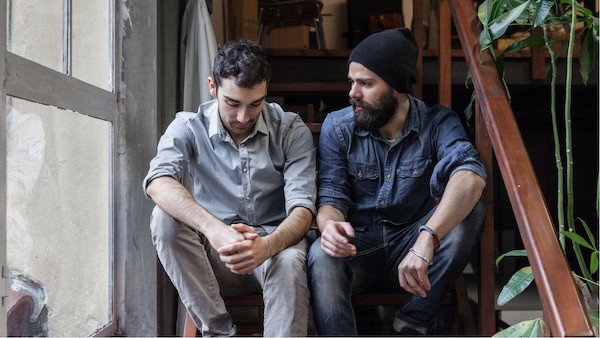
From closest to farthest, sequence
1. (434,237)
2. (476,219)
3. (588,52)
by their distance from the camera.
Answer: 1. (588,52)
2. (434,237)
3. (476,219)

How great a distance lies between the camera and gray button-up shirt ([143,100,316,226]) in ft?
6.66

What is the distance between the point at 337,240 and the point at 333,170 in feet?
1.12

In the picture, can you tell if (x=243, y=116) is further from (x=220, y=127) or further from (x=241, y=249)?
(x=241, y=249)

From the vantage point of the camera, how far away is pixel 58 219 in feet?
6.38

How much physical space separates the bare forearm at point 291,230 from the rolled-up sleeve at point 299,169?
26 mm

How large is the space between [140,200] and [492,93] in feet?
4.10

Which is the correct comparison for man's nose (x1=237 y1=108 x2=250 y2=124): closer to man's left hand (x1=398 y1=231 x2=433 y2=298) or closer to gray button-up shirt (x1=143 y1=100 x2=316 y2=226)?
gray button-up shirt (x1=143 y1=100 x2=316 y2=226)

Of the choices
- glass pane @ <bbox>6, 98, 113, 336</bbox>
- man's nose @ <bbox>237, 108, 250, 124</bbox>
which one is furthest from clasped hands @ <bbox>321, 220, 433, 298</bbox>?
glass pane @ <bbox>6, 98, 113, 336</bbox>

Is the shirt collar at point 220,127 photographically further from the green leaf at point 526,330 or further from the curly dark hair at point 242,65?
the green leaf at point 526,330

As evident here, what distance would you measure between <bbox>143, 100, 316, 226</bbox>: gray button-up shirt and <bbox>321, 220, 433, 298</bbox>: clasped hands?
206mm

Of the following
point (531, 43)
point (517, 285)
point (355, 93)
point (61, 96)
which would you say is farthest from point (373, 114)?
point (61, 96)

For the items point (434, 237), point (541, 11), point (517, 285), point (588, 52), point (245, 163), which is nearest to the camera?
point (517, 285)

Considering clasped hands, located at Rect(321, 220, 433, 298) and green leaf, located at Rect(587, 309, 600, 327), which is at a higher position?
clasped hands, located at Rect(321, 220, 433, 298)

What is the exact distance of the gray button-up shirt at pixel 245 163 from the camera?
2.03 meters
